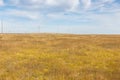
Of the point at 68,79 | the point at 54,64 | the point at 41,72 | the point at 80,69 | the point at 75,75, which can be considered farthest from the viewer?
the point at 54,64

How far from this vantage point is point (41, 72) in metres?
17.0

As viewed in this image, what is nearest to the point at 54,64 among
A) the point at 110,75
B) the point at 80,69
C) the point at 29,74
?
the point at 80,69

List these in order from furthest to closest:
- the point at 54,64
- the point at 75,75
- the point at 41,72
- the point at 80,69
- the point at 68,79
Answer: the point at 54,64 < the point at 80,69 < the point at 41,72 < the point at 75,75 < the point at 68,79

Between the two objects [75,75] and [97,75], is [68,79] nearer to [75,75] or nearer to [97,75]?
[75,75]

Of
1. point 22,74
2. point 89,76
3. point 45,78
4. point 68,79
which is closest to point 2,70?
point 22,74

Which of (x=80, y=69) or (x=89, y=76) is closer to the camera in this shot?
(x=89, y=76)

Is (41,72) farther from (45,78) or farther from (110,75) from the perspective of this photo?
(110,75)

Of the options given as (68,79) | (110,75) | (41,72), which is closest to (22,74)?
(41,72)

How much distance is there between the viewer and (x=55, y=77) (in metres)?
15.3

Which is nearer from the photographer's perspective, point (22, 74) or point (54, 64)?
point (22, 74)

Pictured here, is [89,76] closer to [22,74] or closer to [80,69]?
[80,69]

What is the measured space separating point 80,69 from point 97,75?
2566 mm

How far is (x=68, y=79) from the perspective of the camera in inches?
586

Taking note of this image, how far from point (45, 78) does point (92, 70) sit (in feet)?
15.5
